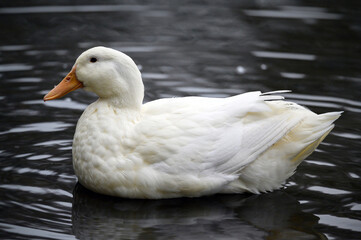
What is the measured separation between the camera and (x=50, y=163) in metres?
6.14

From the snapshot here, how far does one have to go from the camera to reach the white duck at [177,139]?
5.34 meters

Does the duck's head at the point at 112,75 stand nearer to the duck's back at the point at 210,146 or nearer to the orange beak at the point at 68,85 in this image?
the orange beak at the point at 68,85

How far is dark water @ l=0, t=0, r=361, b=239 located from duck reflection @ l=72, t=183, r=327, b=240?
0.6 inches

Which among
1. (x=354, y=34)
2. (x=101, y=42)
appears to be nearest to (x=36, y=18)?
(x=101, y=42)

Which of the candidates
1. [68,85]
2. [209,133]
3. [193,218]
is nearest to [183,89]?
[68,85]

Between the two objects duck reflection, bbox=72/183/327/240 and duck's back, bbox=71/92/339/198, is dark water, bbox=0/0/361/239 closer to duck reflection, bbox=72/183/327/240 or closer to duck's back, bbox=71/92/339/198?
duck reflection, bbox=72/183/327/240

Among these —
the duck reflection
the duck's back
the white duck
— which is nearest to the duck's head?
the white duck

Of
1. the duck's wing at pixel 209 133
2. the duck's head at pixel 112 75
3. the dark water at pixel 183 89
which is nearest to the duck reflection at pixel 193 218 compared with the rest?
the dark water at pixel 183 89

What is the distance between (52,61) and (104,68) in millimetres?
3889

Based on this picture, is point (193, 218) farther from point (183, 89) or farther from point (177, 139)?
point (183, 89)

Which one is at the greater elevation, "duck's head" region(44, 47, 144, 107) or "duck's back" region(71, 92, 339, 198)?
"duck's head" region(44, 47, 144, 107)

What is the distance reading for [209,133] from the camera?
5473 mm

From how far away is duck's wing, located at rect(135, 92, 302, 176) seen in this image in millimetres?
5340

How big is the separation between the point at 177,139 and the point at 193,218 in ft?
2.13
